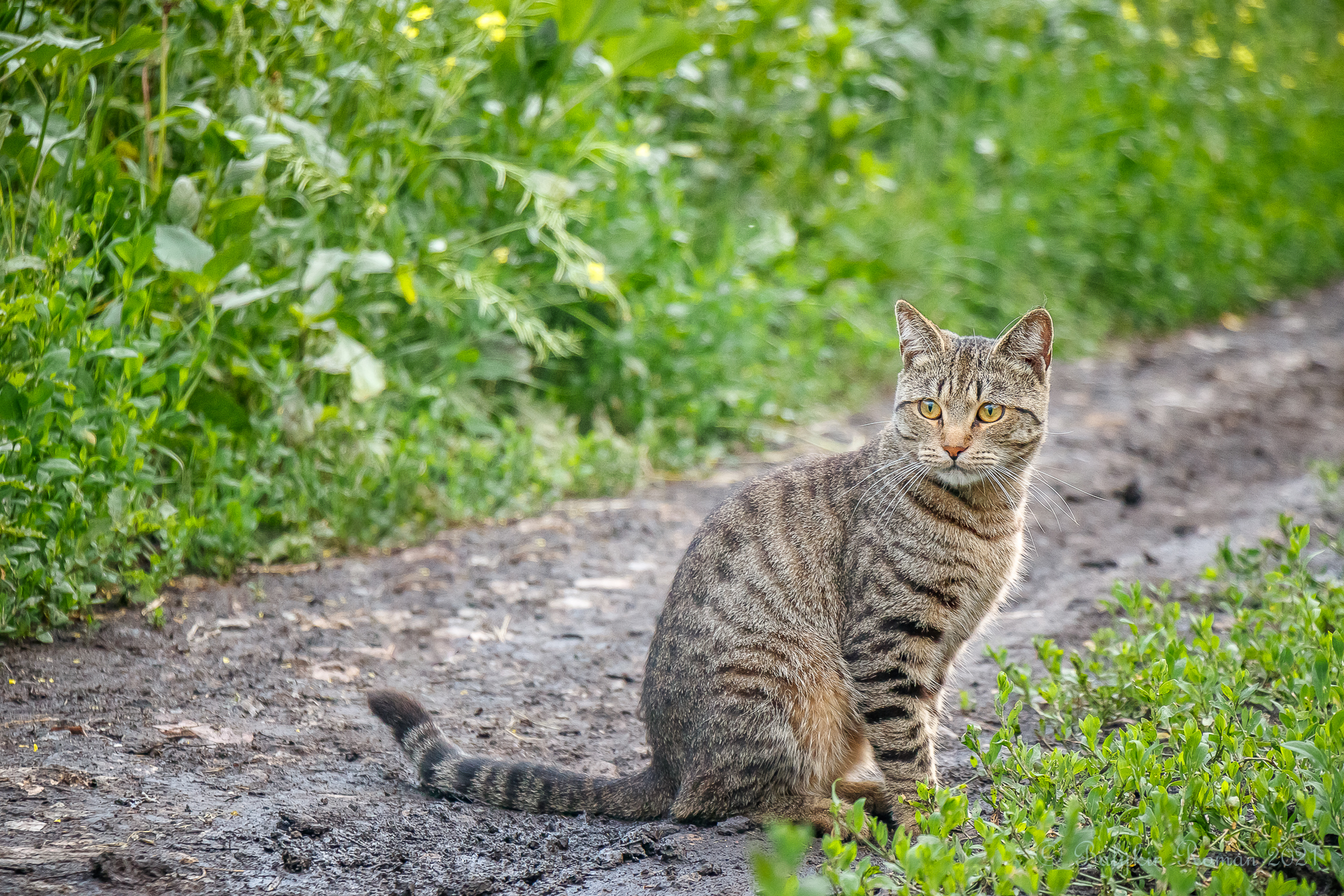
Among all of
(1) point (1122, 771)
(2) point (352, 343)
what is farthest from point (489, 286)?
(1) point (1122, 771)

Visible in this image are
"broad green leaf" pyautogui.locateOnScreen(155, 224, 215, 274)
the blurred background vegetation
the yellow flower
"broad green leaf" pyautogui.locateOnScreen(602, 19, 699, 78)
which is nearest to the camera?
the blurred background vegetation

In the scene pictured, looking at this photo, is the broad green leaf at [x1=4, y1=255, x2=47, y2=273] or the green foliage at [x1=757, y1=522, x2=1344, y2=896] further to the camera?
the broad green leaf at [x1=4, y1=255, x2=47, y2=273]

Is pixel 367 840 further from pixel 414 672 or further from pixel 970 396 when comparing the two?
pixel 970 396

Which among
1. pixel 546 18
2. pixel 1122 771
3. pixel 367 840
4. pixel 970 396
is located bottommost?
pixel 367 840

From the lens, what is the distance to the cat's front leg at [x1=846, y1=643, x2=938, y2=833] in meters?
2.95

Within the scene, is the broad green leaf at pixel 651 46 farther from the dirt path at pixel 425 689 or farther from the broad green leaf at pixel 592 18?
the dirt path at pixel 425 689

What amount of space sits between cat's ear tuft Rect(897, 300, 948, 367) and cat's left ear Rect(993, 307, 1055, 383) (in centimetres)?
18

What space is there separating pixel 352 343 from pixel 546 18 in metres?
1.98

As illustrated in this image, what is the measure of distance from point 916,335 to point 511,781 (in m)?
1.87

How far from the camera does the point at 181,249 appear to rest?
3838 mm

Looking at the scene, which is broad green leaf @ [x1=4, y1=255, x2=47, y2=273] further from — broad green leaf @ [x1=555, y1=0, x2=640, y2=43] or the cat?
broad green leaf @ [x1=555, y1=0, x2=640, y2=43]

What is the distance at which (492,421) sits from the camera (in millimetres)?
5602

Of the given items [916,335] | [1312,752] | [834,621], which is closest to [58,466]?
[834,621]

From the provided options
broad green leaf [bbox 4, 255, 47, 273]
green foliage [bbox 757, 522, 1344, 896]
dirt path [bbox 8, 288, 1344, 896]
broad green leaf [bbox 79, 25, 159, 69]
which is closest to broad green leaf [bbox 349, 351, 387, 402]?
dirt path [bbox 8, 288, 1344, 896]
